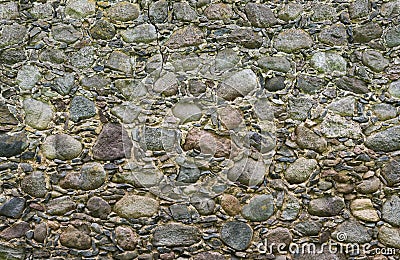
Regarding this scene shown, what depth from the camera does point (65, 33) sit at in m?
3.33

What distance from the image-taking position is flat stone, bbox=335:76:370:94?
3189 mm

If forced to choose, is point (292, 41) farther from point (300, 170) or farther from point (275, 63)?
point (300, 170)

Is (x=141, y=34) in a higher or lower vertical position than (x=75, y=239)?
higher

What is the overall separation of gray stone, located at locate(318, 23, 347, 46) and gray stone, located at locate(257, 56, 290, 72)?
34 cm

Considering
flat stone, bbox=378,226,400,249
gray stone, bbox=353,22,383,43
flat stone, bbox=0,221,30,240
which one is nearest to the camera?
flat stone, bbox=378,226,400,249

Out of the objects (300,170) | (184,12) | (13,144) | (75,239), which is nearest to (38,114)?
(13,144)

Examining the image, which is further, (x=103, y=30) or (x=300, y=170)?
(x=103, y=30)

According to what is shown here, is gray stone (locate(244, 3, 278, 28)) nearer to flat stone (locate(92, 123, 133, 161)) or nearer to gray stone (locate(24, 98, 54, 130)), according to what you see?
flat stone (locate(92, 123, 133, 161))

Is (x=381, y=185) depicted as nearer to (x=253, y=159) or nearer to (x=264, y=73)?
(x=253, y=159)

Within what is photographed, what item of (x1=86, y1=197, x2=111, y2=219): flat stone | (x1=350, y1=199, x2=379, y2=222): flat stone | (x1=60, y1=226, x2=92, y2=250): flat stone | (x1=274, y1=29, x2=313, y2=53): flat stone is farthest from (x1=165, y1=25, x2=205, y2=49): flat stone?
(x1=350, y1=199, x2=379, y2=222): flat stone

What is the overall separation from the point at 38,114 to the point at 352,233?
2475mm

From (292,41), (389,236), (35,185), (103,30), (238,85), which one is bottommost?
(389,236)

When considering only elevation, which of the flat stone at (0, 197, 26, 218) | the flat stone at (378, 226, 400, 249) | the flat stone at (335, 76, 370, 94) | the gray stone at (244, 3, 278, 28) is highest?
the gray stone at (244, 3, 278, 28)

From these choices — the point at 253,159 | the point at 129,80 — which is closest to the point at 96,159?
the point at 129,80
